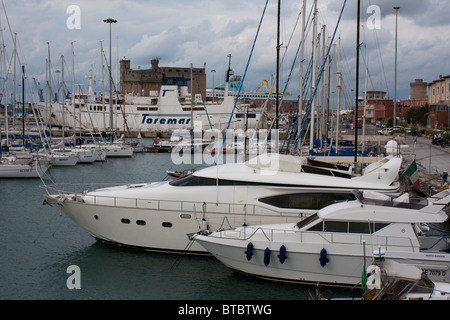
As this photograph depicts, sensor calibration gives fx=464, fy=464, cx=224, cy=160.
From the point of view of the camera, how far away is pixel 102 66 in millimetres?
52188

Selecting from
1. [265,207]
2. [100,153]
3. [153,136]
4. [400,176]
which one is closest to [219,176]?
→ [265,207]

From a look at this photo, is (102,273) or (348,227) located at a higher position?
(348,227)

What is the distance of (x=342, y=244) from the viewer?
34.4ft

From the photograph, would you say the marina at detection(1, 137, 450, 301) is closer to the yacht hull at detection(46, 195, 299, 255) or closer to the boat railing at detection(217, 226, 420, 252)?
the yacht hull at detection(46, 195, 299, 255)

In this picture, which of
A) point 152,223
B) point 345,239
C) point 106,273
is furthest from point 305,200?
point 106,273

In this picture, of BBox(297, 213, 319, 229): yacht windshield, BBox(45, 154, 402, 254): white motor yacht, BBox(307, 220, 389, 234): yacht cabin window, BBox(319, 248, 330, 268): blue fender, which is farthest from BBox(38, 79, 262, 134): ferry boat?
BBox(319, 248, 330, 268): blue fender

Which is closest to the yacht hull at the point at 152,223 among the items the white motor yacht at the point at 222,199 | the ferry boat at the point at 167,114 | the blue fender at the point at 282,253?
the white motor yacht at the point at 222,199

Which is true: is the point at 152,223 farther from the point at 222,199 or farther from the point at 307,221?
the point at 307,221

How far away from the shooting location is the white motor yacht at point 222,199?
12555mm

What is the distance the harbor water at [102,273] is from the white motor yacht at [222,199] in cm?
66

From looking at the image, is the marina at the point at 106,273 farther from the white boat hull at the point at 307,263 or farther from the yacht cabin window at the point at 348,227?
the yacht cabin window at the point at 348,227

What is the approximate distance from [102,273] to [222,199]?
377 centimetres

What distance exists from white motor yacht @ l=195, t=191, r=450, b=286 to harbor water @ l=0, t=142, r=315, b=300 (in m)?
0.71
